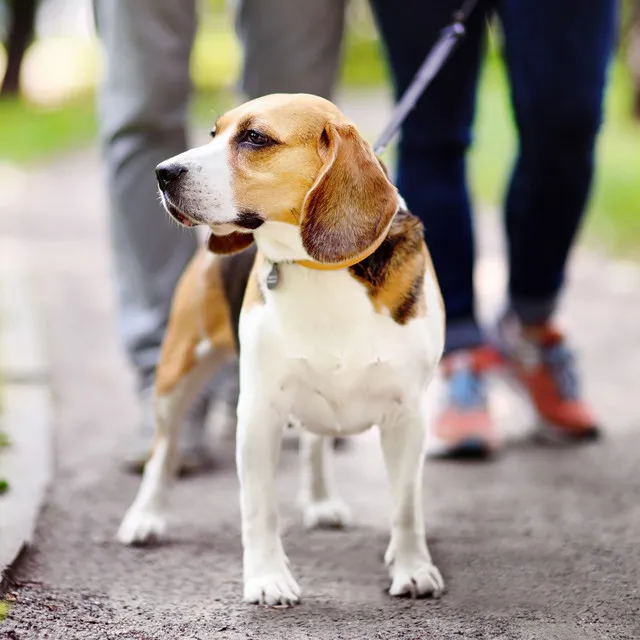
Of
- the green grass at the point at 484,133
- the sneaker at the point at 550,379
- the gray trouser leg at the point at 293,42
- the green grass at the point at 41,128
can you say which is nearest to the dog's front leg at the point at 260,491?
the green grass at the point at 484,133

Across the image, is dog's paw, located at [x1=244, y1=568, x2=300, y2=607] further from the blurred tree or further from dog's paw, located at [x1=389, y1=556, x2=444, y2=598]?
the blurred tree

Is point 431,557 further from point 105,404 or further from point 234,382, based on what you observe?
point 105,404

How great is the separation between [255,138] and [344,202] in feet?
0.78

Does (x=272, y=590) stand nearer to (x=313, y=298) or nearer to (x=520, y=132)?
(x=313, y=298)

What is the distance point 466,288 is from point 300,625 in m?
1.80

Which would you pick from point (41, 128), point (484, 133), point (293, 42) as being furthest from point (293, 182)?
point (41, 128)

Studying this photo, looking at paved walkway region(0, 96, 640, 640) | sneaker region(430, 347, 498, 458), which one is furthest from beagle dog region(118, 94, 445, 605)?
sneaker region(430, 347, 498, 458)

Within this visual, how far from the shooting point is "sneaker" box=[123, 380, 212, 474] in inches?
147

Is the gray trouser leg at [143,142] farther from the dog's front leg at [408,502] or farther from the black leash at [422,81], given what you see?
the dog's front leg at [408,502]

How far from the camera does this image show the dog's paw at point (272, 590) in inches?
103

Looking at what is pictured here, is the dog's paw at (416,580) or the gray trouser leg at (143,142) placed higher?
the gray trouser leg at (143,142)

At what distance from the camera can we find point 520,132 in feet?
12.7

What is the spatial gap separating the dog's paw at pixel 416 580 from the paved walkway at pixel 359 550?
42 mm

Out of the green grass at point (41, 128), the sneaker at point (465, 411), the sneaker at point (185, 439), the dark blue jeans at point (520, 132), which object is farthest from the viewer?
the green grass at point (41, 128)
